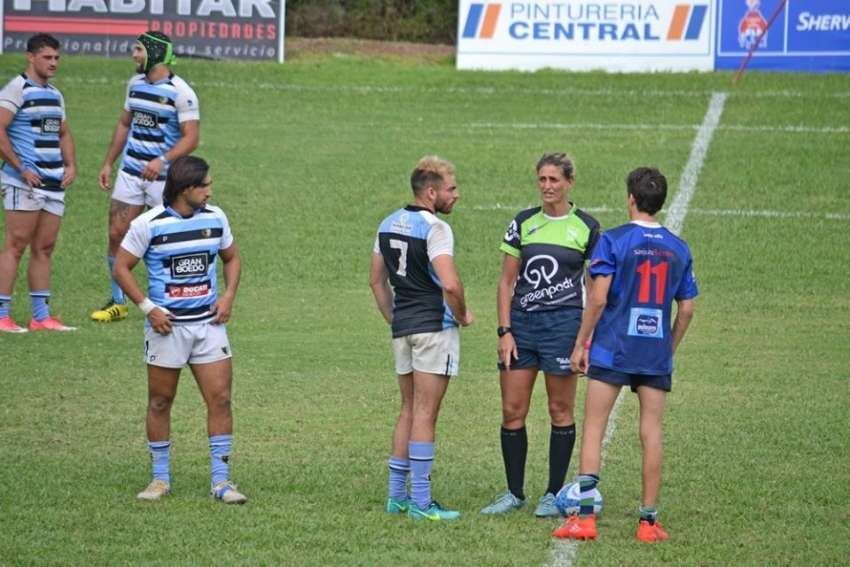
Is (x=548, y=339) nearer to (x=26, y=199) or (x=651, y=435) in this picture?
(x=651, y=435)

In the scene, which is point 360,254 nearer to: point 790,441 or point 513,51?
point 790,441

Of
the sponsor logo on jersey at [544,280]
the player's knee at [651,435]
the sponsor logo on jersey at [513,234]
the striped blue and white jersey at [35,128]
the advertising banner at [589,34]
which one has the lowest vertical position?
the player's knee at [651,435]

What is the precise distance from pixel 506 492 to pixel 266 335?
5046 millimetres

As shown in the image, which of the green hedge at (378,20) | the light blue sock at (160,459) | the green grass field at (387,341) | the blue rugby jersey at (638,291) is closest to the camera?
the blue rugby jersey at (638,291)

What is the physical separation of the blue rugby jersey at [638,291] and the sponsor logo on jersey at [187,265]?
2158mm

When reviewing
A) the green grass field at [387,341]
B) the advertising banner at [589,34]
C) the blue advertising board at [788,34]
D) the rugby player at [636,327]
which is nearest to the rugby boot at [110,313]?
the green grass field at [387,341]

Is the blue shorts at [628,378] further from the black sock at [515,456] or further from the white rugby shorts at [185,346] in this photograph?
the white rugby shorts at [185,346]

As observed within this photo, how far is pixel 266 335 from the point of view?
1368cm

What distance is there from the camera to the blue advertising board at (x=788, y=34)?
24.7 meters

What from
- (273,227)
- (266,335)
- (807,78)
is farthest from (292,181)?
(807,78)

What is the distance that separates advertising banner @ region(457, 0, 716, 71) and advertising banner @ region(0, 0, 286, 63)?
335 centimetres

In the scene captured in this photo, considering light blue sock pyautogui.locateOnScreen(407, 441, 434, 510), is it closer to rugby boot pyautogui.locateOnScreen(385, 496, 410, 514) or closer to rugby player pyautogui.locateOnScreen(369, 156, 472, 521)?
rugby player pyautogui.locateOnScreen(369, 156, 472, 521)

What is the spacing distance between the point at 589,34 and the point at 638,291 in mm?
17672

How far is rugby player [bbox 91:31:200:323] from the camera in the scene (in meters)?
13.3
